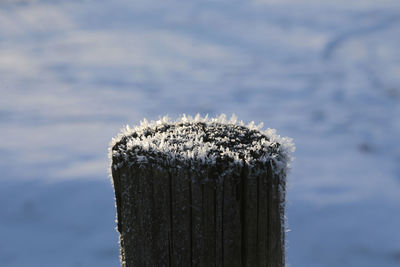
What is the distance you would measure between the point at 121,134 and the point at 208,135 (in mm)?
360

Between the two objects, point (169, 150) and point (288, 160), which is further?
point (288, 160)

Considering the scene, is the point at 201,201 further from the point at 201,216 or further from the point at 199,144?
the point at 199,144

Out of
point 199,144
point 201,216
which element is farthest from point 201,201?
point 199,144

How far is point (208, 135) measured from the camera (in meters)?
1.76

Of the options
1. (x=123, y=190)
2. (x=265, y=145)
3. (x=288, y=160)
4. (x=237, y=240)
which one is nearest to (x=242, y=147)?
(x=265, y=145)

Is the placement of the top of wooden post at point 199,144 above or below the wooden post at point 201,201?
above

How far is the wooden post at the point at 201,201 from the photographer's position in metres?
1.49

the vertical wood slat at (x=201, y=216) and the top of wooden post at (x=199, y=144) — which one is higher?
the top of wooden post at (x=199, y=144)

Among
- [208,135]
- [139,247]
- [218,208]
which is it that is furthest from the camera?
[208,135]

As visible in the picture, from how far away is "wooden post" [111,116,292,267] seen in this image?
1.49 m

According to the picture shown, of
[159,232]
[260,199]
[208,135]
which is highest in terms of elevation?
[208,135]

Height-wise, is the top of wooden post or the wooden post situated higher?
the top of wooden post

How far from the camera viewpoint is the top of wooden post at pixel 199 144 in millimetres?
1523

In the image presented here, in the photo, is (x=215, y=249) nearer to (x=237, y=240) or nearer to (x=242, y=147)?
(x=237, y=240)
